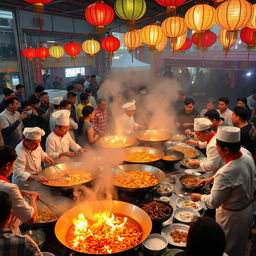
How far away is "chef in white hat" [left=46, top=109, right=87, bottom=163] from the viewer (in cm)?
456

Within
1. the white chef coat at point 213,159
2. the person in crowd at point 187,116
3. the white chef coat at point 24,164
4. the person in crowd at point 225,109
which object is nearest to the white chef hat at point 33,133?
the white chef coat at point 24,164

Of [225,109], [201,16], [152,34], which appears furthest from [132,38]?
[225,109]

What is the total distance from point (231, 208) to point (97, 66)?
48.8 feet

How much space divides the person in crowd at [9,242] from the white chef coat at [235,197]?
213cm

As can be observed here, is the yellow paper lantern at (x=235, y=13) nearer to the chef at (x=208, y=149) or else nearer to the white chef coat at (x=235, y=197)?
the chef at (x=208, y=149)

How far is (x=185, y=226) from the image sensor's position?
9.61 feet

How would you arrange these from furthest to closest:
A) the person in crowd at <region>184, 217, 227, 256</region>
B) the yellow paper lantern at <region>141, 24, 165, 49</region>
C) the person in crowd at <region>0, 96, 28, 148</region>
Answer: the person in crowd at <region>0, 96, 28, 148</region> < the yellow paper lantern at <region>141, 24, 165, 49</region> < the person in crowd at <region>184, 217, 227, 256</region>

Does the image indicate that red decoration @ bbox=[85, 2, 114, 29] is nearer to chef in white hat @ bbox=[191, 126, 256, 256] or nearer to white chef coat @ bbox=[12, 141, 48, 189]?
white chef coat @ bbox=[12, 141, 48, 189]

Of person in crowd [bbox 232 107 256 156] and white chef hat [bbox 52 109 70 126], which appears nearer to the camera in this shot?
white chef hat [bbox 52 109 70 126]

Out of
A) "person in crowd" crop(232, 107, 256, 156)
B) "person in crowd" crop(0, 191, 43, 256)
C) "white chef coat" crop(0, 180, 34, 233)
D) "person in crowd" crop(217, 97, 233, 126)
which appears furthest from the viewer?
"person in crowd" crop(217, 97, 233, 126)

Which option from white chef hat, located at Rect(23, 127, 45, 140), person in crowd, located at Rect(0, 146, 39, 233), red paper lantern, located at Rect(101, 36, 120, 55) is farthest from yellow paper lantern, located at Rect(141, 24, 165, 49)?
person in crowd, located at Rect(0, 146, 39, 233)

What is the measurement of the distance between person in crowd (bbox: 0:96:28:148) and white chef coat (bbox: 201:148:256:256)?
494 centimetres

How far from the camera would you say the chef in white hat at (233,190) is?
2902mm

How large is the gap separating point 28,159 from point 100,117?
3.37 m
